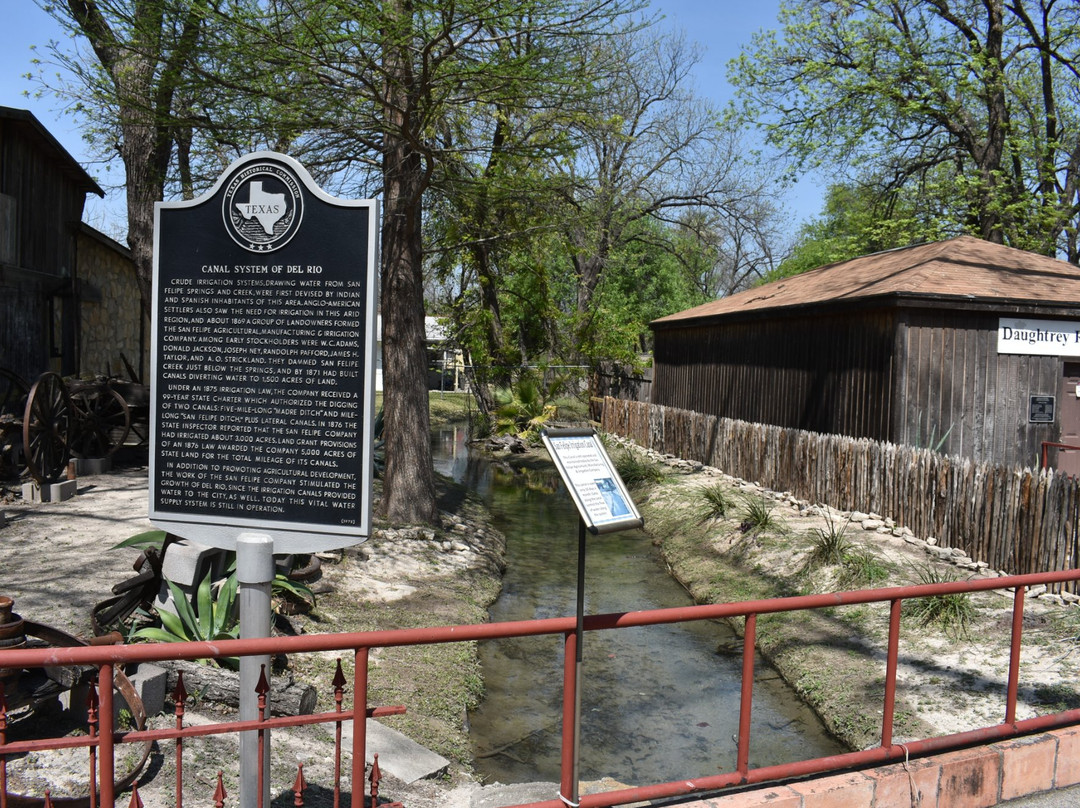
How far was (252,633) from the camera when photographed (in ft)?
11.6

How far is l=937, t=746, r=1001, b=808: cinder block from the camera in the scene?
13.9ft

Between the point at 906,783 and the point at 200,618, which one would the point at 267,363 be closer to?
the point at 200,618

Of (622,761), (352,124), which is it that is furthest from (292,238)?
(352,124)

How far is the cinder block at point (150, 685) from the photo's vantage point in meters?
4.76

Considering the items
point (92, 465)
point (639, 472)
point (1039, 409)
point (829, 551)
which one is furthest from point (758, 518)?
point (92, 465)

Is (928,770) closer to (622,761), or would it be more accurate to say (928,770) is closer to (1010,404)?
(622,761)

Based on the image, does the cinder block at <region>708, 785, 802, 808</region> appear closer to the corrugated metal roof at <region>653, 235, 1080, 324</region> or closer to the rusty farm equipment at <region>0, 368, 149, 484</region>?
the rusty farm equipment at <region>0, 368, 149, 484</region>

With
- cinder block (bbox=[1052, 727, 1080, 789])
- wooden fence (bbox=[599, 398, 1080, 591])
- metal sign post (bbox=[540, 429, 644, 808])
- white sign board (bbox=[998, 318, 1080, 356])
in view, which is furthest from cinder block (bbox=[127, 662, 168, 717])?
white sign board (bbox=[998, 318, 1080, 356])

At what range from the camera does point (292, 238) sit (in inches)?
146

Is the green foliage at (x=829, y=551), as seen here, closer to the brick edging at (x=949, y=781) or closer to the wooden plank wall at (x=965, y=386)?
the wooden plank wall at (x=965, y=386)

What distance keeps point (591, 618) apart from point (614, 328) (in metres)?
26.7

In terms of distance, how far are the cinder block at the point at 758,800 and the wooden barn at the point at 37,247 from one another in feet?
49.0

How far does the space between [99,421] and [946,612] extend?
38.3 ft

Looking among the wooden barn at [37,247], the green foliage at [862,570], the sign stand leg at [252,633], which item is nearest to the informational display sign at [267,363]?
the sign stand leg at [252,633]
